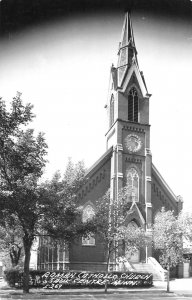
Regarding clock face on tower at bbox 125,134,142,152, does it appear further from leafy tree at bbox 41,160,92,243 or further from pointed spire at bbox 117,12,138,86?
leafy tree at bbox 41,160,92,243

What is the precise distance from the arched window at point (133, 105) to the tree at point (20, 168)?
82.0 ft

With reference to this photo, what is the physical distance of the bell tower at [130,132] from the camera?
4116 cm

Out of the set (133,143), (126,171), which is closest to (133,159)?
(126,171)

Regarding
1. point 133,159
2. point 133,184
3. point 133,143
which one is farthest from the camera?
point 133,143

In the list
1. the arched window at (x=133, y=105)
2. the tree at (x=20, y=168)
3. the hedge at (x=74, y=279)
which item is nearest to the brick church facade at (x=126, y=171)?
the arched window at (x=133, y=105)

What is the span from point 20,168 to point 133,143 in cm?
2611

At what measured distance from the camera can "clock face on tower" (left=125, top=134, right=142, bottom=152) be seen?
142 ft

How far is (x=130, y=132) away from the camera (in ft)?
143

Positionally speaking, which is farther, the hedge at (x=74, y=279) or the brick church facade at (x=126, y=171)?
the brick church facade at (x=126, y=171)

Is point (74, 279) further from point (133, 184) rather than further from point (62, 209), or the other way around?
point (133, 184)

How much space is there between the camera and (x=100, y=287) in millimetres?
26828

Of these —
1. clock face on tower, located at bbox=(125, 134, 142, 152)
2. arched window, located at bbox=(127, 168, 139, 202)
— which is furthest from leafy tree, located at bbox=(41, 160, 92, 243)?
clock face on tower, located at bbox=(125, 134, 142, 152)

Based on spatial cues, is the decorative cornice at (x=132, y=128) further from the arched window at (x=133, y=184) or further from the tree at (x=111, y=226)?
the tree at (x=111, y=226)

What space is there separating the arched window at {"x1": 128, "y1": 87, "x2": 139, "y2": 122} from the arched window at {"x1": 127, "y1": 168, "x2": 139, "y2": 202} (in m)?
6.32
